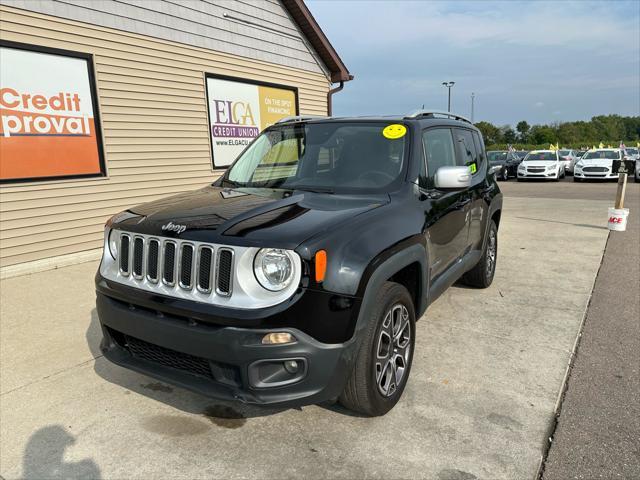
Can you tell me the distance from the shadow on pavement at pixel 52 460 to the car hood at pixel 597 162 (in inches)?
933

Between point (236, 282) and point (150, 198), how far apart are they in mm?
6160

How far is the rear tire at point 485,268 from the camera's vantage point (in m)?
5.05

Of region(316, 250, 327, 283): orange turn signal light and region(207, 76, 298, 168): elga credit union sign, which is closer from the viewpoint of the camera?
region(316, 250, 327, 283): orange turn signal light

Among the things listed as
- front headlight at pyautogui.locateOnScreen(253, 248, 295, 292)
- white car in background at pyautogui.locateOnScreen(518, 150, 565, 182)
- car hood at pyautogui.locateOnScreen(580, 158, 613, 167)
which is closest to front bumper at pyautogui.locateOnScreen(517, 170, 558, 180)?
white car in background at pyautogui.locateOnScreen(518, 150, 565, 182)

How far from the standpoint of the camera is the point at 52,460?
253cm

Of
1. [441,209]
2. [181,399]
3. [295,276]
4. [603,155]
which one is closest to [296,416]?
[181,399]

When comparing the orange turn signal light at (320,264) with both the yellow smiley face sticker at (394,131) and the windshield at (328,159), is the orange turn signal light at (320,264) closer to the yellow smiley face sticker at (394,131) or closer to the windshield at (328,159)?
the windshield at (328,159)

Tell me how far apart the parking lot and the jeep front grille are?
912 mm

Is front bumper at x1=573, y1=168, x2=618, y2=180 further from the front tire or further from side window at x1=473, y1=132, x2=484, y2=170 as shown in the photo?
the front tire

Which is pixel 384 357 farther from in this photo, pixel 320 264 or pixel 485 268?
pixel 485 268

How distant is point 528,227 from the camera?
9680 millimetres

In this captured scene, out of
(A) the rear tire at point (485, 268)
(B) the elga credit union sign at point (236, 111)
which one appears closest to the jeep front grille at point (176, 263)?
(A) the rear tire at point (485, 268)

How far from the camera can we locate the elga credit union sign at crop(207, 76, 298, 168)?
352 inches

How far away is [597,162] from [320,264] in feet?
76.3
